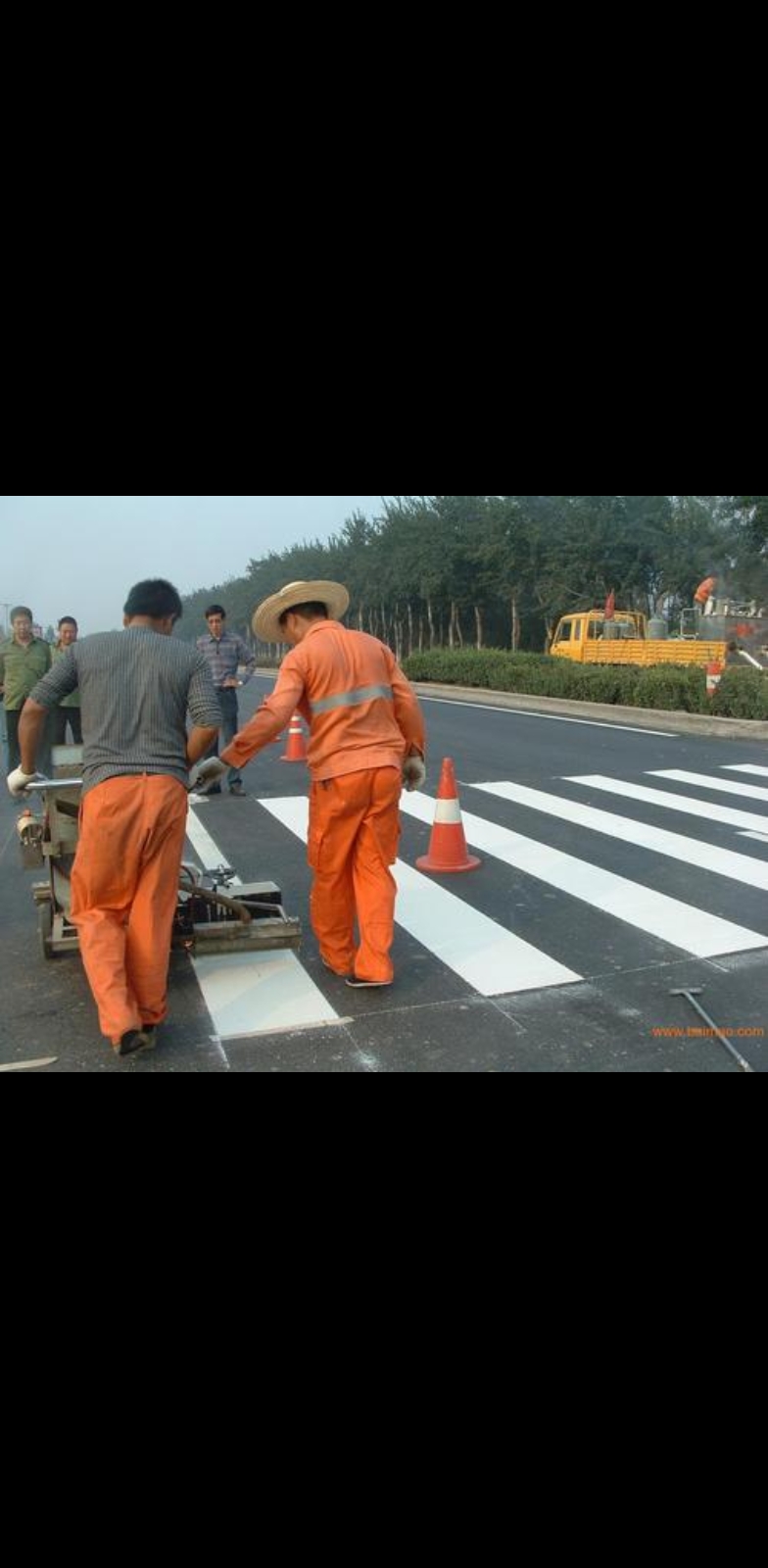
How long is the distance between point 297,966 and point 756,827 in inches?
178

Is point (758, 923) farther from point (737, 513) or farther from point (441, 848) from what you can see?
point (737, 513)

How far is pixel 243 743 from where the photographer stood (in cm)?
417

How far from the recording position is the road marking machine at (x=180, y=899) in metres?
4.52

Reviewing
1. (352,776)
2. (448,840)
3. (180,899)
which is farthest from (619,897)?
(180,899)

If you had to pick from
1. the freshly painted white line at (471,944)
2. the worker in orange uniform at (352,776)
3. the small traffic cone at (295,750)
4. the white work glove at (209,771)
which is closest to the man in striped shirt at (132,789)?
the white work glove at (209,771)

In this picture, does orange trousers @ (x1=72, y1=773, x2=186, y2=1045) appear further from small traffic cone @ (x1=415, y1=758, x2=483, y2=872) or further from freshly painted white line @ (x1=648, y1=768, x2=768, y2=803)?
freshly painted white line @ (x1=648, y1=768, x2=768, y2=803)

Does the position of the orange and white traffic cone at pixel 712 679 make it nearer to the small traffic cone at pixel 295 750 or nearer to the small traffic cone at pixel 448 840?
the small traffic cone at pixel 295 750

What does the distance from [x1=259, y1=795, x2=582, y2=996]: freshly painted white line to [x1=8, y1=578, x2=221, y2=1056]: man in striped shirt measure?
5.05 feet

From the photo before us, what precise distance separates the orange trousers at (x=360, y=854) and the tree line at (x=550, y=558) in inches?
737

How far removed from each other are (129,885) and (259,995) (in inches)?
37.7

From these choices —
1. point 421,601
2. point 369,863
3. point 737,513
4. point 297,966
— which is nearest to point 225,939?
point 297,966

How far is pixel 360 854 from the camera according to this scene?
4.50m

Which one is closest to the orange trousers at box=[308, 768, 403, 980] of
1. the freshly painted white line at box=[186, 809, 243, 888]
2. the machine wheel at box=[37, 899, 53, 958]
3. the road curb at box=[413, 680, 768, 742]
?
the machine wheel at box=[37, 899, 53, 958]

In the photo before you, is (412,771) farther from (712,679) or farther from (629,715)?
(629,715)
